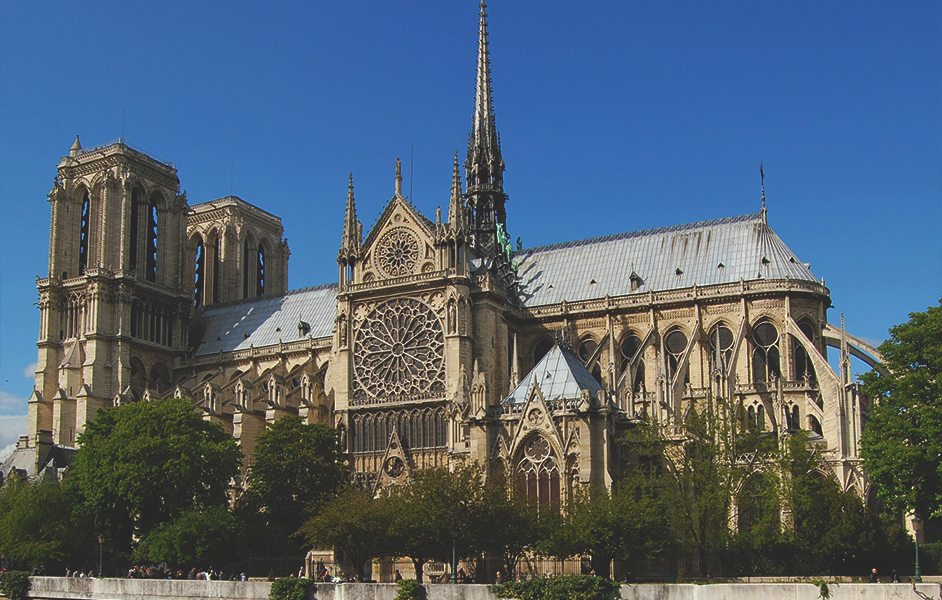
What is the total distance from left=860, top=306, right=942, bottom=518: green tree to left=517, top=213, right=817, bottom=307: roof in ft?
61.2

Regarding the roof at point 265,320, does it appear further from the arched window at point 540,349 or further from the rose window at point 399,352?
the arched window at point 540,349

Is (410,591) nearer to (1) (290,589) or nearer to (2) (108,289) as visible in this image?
(1) (290,589)

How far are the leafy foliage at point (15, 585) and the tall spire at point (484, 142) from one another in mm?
35061

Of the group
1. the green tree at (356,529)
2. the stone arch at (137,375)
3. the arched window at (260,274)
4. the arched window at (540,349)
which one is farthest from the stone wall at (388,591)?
the arched window at (260,274)

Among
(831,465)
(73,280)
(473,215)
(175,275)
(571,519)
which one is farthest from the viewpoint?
(175,275)

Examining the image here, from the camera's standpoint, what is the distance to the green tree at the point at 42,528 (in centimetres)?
5156

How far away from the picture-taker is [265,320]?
78625 millimetres

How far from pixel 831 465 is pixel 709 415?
7.98 m

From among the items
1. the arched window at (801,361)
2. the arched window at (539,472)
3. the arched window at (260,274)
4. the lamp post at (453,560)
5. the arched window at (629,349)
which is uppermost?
the arched window at (260,274)

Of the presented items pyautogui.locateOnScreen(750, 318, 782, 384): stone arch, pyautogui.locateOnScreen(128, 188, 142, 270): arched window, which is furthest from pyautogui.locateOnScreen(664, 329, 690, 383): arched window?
pyautogui.locateOnScreen(128, 188, 142, 270): arched window

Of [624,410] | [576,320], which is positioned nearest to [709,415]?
[624,410]

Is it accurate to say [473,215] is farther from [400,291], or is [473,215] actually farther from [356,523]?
[356,523]

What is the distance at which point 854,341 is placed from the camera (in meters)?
58.1

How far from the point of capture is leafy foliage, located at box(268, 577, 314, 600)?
3847cm
